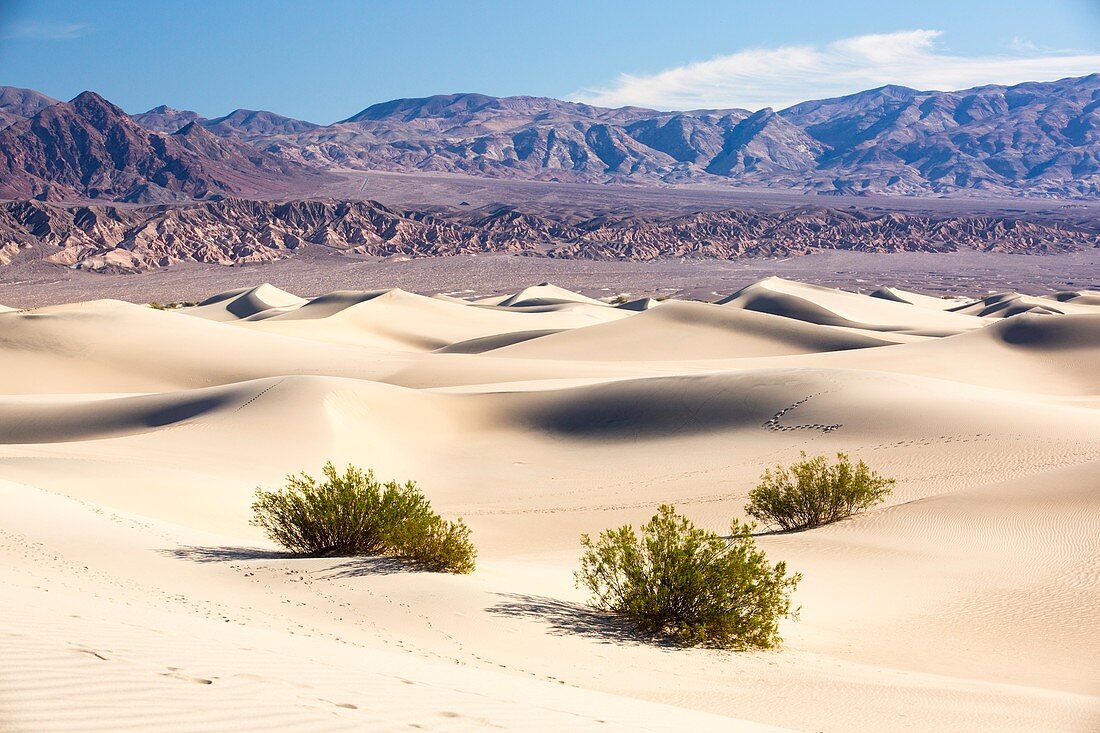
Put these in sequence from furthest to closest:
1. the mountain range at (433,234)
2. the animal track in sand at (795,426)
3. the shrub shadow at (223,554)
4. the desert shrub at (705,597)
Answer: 1. the mountain range at (433,234)
2. the animal track in sand at (795,426)
3. the shrub shadow at (223,554)
4. the desert shrub at (705,597)

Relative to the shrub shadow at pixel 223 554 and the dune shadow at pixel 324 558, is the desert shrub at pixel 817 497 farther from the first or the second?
the shrub shadow at pixel 223 554

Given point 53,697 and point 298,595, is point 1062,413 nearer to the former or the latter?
point 298,595

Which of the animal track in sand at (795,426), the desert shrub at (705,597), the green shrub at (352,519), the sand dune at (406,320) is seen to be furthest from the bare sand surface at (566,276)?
the desert shrub at (705,597)

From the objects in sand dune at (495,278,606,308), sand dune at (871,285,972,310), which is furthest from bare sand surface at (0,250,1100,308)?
sand dune at (871,285,972,310)

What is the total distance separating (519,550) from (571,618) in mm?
4926

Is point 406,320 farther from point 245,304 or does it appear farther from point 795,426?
point 795,426

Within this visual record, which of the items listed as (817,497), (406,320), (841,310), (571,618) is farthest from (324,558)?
(841,310)

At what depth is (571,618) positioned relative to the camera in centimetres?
896

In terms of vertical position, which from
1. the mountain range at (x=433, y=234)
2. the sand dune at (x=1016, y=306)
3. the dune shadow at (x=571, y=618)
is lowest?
the dune shadow at (x=571, y=618)

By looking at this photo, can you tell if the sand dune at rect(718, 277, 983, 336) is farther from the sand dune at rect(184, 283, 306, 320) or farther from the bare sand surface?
the sand dune at rect(184, 283, 306, 320)

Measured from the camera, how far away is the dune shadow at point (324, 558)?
954cm

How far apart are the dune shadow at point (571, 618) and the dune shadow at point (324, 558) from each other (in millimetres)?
1151

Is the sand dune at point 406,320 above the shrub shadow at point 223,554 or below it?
above

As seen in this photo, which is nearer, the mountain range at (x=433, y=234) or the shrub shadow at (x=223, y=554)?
the shrub shadow at (x=223, y=554)
